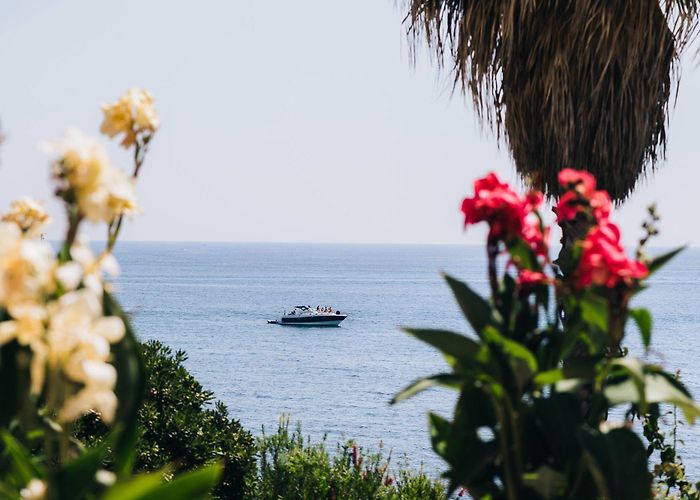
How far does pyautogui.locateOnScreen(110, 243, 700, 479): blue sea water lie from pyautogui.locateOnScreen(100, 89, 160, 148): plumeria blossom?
9.71 feet

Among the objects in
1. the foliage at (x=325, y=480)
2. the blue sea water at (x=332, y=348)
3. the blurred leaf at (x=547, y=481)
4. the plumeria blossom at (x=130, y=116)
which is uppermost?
the plumeria blossom at (x=130, y=116)

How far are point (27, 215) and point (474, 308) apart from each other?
1.16m

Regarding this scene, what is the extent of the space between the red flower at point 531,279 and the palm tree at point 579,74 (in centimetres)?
413

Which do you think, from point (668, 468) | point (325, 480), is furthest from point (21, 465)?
point (325, 480)

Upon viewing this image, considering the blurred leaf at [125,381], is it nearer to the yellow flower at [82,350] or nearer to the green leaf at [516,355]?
the yellow flower at [82,350]

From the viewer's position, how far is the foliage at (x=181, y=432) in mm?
6352

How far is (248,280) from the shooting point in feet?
418

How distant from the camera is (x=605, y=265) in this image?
6.08 ft

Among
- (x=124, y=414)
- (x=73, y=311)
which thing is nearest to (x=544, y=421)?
(x=124, y=414)

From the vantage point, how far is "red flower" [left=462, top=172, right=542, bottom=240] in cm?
199

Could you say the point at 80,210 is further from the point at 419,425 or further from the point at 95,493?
the point at 419,425

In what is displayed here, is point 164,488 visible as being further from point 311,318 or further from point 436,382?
point 311,318

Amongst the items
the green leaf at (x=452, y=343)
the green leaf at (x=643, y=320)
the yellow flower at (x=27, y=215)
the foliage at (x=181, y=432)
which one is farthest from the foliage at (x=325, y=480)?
the green leaf at (x=452, y=343)

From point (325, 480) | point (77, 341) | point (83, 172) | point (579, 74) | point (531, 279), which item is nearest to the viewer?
point (77, 341)
